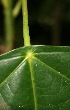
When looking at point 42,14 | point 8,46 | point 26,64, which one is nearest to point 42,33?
point 42,14

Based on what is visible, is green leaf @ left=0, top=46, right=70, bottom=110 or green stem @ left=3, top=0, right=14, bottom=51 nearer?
green leaf @ left=0, top=46, right=70, bottom=110

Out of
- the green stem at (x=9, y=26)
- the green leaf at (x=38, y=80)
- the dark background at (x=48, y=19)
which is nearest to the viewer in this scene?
the green leaf at (x=38, y=80)

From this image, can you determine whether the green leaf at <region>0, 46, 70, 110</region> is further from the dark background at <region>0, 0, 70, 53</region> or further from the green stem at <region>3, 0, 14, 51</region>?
the dark background at <region>0, 0, 70, 53</region>

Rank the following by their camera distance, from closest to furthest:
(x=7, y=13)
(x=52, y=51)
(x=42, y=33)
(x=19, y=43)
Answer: (x=52, y=51) → (x=7, y=13) → (x=19, y=43) → (x=42, y=33)

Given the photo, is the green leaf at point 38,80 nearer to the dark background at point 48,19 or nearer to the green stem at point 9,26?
the green stem at point 9,26

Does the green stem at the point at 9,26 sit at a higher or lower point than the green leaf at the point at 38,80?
higher

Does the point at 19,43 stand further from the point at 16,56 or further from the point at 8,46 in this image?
the point at 16,56

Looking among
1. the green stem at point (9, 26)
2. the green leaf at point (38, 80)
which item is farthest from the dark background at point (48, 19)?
the green leaf at point (38, 80)

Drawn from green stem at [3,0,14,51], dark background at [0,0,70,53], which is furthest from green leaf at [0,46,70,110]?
dark background at [0,0,70,53]
